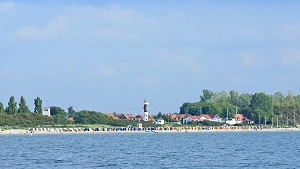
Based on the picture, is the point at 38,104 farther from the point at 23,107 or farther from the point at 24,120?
the point at 24,120

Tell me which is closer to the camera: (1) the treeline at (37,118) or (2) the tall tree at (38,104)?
(1) the treeline at (37,118)

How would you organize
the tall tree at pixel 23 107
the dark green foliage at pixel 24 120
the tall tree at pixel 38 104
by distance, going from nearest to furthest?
1. the dark green foliage at pixel 24 120
2. the tall tree at pixel 23 107
3. the tall tree at pixel 38 104

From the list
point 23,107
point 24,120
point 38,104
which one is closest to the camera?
point 24,120

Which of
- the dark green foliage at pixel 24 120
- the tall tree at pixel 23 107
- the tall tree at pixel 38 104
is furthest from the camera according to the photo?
the tall tree at pixel 38 104

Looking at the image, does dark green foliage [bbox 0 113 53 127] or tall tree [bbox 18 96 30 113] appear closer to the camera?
dark green foliage [bbox 0 113 53 127]

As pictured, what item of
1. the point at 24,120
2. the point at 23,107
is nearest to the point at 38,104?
the point at 23,107

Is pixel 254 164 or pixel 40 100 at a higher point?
pixel 40 100

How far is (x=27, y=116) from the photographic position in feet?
548

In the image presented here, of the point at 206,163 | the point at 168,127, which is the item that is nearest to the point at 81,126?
the point at 168,127

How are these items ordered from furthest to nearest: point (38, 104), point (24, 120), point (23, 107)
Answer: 1. point (38, 104)
2. point (23, 107)
3. point (24, 120)

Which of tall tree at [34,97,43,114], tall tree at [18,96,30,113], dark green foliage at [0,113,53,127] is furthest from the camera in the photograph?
tall tree at [34,97,43,114]

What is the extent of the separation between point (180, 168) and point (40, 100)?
12606cm

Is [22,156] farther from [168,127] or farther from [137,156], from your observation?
[168,127]

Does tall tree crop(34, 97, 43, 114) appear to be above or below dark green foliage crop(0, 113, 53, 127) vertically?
above
